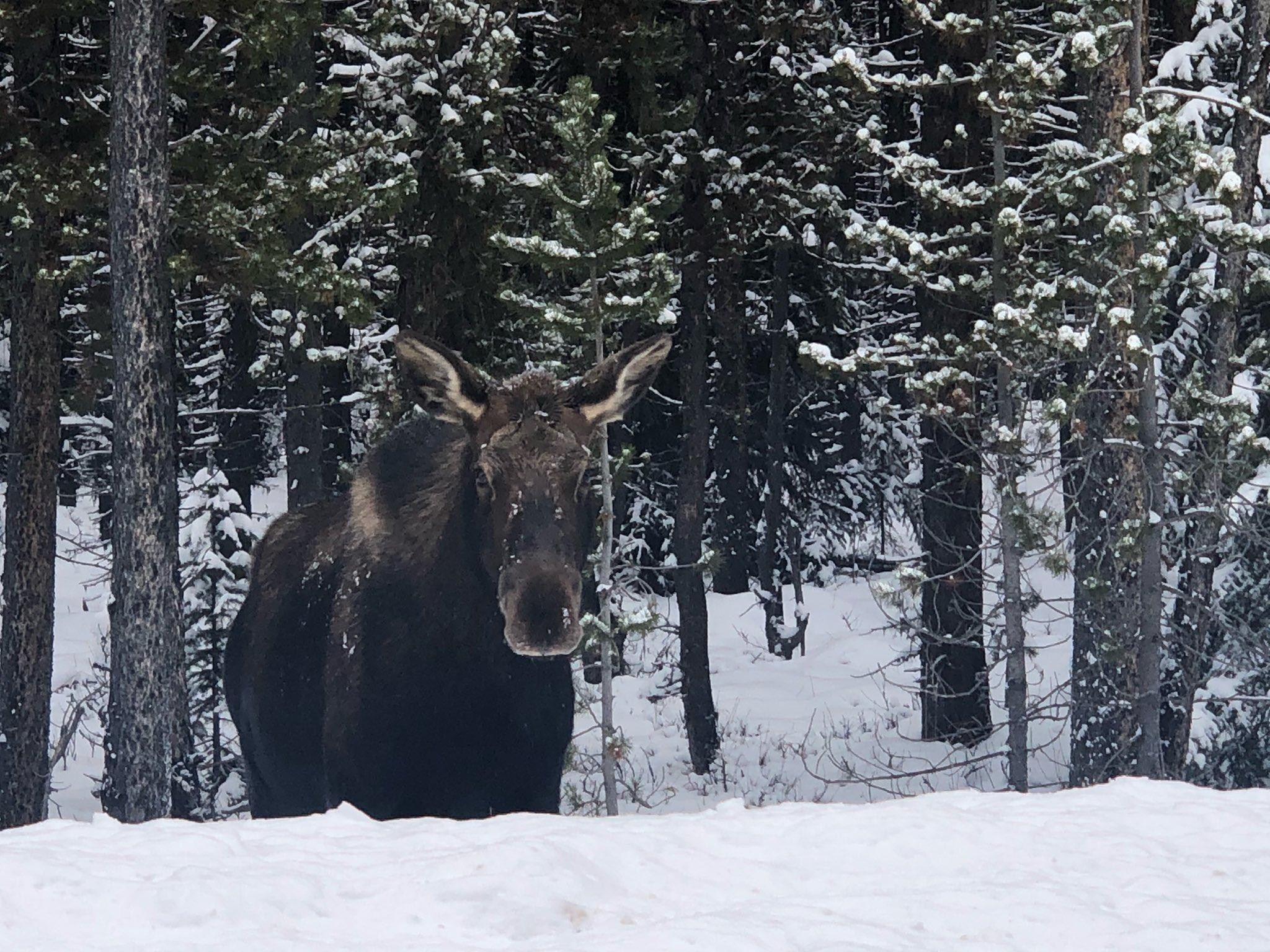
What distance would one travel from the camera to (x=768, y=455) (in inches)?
868

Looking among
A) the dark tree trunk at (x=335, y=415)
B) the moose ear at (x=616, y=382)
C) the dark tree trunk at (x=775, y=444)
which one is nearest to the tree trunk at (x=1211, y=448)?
the moose ear at (x=616, y=382)

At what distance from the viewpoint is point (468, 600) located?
808cm

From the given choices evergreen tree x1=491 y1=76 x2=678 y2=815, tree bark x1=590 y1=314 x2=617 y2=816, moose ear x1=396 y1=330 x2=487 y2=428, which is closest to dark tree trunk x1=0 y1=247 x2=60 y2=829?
evergreen tree x1=491 y1=76 x2=678 y2=815

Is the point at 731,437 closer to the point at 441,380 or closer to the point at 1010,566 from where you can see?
the point at 1010,566

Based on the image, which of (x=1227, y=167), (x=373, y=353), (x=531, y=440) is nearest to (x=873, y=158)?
(x=1227, y=167)

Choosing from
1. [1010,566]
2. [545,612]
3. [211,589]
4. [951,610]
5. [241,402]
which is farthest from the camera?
[241,402]

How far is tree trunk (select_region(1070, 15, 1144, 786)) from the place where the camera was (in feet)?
38.3

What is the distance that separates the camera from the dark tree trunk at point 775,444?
67.9 ft

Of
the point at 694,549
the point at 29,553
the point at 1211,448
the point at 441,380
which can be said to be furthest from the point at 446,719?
the point at 694,549

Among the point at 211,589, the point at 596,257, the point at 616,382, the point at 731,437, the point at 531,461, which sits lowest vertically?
the point at 211,589

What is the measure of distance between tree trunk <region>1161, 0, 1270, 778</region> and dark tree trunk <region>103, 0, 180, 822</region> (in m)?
8.05

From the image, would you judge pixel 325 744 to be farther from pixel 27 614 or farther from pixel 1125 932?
pixel 27 614

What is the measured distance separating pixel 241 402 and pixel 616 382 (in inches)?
508

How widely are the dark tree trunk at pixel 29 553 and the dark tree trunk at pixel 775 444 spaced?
9.12 meters
